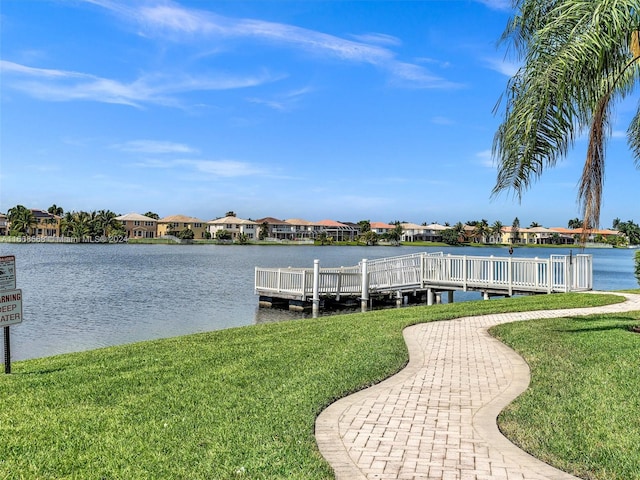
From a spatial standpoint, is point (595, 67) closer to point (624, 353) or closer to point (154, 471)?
point (624, 353)

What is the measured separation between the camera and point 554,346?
865 centimetres

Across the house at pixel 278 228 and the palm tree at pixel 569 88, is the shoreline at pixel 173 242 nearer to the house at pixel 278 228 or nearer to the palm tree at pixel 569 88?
the house at pixel 278 228

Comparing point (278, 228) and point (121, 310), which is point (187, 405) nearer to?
point (121, 310)

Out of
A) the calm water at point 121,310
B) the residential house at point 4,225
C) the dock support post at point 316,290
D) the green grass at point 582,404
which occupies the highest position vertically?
the residential house at point 4,225

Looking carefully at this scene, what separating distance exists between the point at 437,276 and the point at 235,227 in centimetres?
12935

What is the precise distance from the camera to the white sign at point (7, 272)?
6.96m

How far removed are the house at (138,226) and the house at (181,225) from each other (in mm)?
1944

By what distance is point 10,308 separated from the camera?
281 inches

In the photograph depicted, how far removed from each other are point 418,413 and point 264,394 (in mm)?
1794

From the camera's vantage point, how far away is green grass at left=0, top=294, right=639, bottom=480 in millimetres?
4125

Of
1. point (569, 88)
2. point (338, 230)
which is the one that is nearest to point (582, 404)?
point (569, 88)

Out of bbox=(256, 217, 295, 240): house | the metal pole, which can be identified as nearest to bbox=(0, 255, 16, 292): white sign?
the metal pole

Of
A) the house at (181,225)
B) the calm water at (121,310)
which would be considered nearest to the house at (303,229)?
the house at (181,225)

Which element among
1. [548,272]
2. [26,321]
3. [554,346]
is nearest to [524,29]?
[554,346]
